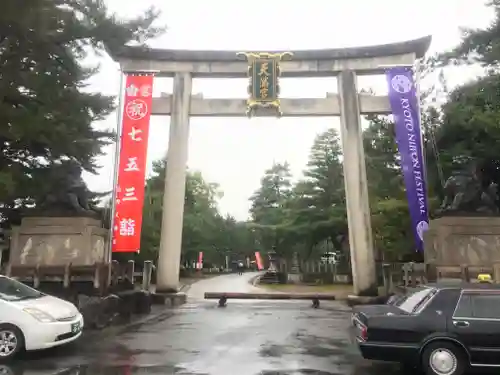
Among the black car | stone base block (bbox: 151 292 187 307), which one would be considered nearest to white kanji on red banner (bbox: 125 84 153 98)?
stone base block (bbox: 151 292 187 307)

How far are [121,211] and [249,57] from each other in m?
7.38

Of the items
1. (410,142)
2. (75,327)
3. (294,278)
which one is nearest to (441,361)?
(75,327)

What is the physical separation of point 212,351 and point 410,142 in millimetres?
11802

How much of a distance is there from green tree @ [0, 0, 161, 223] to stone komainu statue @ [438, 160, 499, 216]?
30.1 feet

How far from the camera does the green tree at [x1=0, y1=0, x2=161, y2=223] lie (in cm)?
932

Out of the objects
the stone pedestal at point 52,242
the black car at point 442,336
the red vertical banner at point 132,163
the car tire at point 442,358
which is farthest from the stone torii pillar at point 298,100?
the car tire at point 442,358

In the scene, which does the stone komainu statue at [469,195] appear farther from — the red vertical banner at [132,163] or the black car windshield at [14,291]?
the black car windshield at [14,291]

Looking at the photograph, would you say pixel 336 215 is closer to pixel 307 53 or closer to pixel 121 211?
pixel 307 53

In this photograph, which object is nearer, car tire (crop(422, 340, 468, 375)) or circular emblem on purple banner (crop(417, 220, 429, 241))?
car tire (crop(422, 340, 468, 375))

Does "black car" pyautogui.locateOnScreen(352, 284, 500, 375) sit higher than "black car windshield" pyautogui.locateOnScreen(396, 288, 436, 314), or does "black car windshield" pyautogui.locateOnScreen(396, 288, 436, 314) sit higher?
"black car windshield" pyautogui.locateOnScreen(396, 288, 436, 314)

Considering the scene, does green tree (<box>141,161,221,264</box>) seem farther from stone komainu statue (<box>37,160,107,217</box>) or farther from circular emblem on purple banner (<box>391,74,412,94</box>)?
circular emblem on purple banner (<box>391,74,412,94</box>)

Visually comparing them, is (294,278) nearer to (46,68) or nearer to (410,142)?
(410,142)

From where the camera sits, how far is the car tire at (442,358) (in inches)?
225

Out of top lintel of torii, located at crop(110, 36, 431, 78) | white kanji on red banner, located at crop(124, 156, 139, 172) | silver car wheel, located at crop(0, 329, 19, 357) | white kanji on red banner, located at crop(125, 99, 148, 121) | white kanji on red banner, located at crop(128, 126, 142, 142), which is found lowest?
silver car wheel, located at crop(0, 329, 19, 357)
